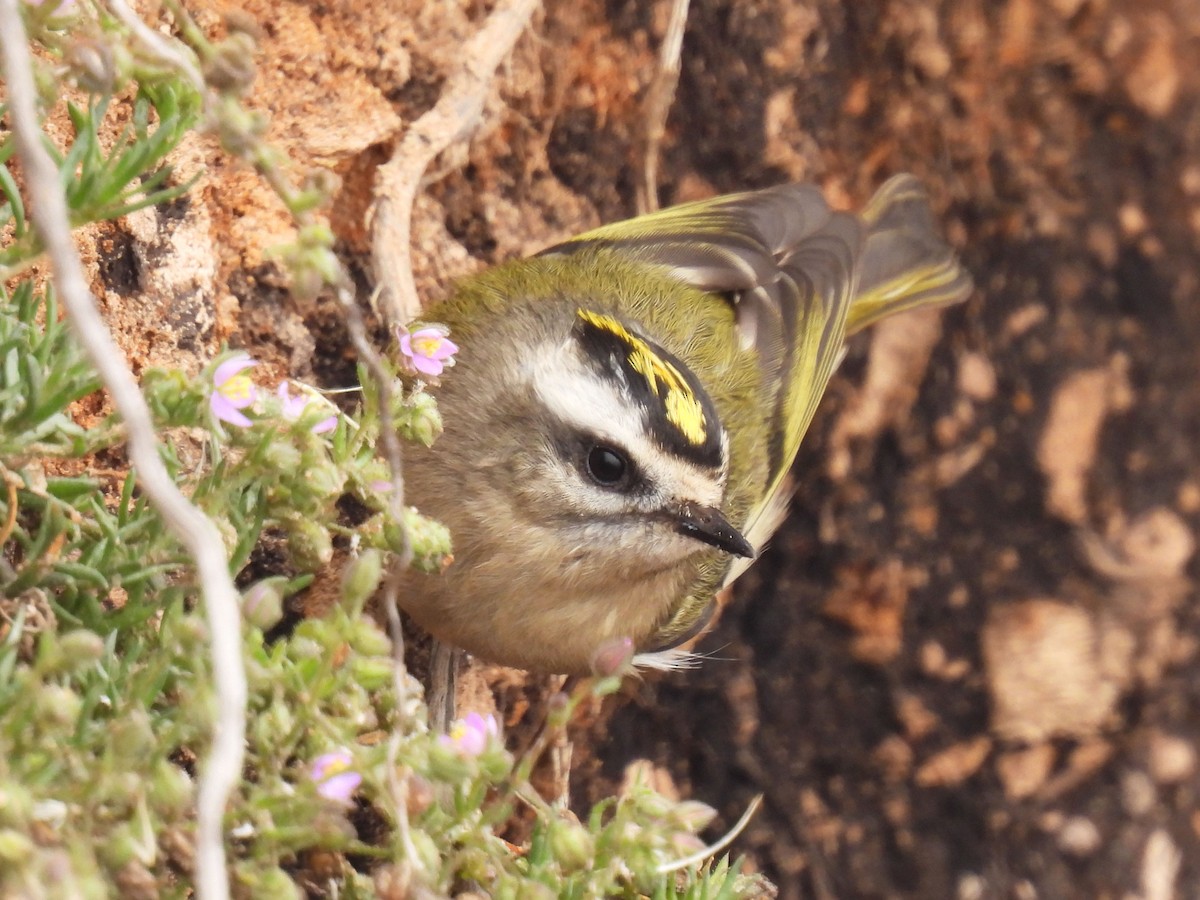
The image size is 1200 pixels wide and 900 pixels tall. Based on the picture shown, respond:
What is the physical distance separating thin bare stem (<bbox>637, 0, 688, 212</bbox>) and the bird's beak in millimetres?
965

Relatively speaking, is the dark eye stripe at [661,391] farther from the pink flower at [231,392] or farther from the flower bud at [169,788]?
the flower bud at [169,788]

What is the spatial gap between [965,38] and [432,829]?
253 centimetres

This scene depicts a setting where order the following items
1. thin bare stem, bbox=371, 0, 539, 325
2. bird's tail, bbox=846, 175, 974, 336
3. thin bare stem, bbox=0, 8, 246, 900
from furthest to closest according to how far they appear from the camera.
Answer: bird's tail, bbox=846, 175, 974, 336, thin bare stem, bbox=371, 0, 539, 325, thin bare stem, bbox=0, 8, 246, 900

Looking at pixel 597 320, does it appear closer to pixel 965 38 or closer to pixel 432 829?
pixel 432 829

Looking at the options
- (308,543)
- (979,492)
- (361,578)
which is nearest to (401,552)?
(308,543)

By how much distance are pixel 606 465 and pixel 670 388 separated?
170mm

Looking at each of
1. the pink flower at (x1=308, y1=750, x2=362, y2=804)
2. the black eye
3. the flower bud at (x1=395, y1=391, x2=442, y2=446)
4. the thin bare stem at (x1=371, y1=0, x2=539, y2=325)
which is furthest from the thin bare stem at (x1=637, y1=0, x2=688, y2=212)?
the pink flower at (x1=308, y1=750, x2=362, y2=804)

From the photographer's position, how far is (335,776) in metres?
1.04

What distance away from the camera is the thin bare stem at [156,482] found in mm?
795

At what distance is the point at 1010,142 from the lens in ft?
10.4

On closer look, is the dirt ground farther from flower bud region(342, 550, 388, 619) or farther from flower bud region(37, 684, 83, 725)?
flower bud region(37, 684, 83, 725)

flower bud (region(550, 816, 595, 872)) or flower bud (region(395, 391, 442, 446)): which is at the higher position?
flower bud (region(395, 391, 442, 446))

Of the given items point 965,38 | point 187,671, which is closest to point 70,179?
point 187,671

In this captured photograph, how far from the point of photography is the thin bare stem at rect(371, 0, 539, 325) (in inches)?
85.4
